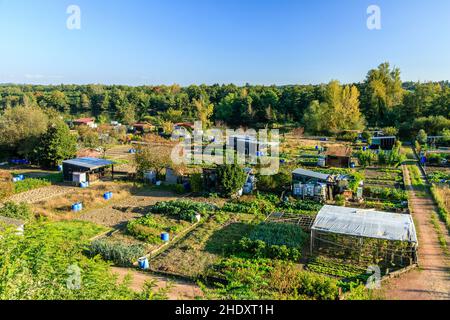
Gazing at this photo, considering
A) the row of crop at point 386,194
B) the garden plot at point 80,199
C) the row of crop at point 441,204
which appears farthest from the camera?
the row of crop at point 386,194

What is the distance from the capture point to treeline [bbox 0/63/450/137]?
1593 inches

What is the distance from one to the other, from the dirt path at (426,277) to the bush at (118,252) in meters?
7.41

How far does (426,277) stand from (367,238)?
205 centimetres

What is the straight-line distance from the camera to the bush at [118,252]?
441 inches

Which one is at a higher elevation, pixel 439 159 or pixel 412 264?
pixel 439 159

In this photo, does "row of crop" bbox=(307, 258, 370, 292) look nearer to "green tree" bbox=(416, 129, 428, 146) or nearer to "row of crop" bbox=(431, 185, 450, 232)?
"row of crop" bbox=(431, 185, 450, 232)

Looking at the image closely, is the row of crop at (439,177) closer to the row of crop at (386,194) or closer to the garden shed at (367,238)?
the row of crop at (386,194)

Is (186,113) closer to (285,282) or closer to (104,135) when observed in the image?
(104,135)

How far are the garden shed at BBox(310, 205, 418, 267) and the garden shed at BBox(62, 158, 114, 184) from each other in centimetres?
1395

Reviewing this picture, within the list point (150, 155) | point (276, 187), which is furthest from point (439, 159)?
point (150, 155)

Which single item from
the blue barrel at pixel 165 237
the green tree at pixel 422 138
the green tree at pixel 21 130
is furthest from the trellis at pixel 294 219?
the green tree at pixel 422 138

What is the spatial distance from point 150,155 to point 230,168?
18.1 ft

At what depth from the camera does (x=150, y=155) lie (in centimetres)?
2083

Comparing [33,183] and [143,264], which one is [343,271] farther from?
[33,183]
